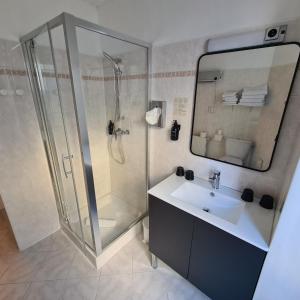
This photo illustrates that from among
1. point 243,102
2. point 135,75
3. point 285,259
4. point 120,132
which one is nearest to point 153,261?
point 285,259

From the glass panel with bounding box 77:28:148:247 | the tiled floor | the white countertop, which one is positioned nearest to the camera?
the white countertop

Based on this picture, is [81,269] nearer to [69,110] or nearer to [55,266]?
[55,266]

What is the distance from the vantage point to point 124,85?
6.30 ft

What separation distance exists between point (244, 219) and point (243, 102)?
0.81 meters

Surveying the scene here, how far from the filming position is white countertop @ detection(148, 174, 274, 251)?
3.22 feet

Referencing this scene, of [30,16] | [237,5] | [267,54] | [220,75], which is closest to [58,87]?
[30,16]

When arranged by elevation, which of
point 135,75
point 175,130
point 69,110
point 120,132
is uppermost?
point 135,75

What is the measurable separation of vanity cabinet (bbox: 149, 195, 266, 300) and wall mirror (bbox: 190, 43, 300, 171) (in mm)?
574

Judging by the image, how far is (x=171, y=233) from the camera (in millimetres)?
1332

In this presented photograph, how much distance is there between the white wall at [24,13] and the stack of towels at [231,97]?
5.50ft

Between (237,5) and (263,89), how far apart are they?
576 millimetres

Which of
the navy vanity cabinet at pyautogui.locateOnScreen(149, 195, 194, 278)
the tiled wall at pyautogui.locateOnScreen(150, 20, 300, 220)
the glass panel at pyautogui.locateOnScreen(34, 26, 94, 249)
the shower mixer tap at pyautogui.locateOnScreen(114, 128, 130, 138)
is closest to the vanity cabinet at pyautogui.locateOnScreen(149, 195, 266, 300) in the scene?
the navy vanity cabinet at pyautogui.locateOnScreen(149, 195, 194, 278)

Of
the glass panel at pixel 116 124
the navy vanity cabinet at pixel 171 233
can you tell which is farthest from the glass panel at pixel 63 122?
the navy vanity cabinet at pixel 171 233

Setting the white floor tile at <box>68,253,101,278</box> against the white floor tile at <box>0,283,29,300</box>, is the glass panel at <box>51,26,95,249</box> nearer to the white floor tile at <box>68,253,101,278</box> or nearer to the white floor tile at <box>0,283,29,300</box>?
the white floor tile at <box>68,253,101,278</box>
